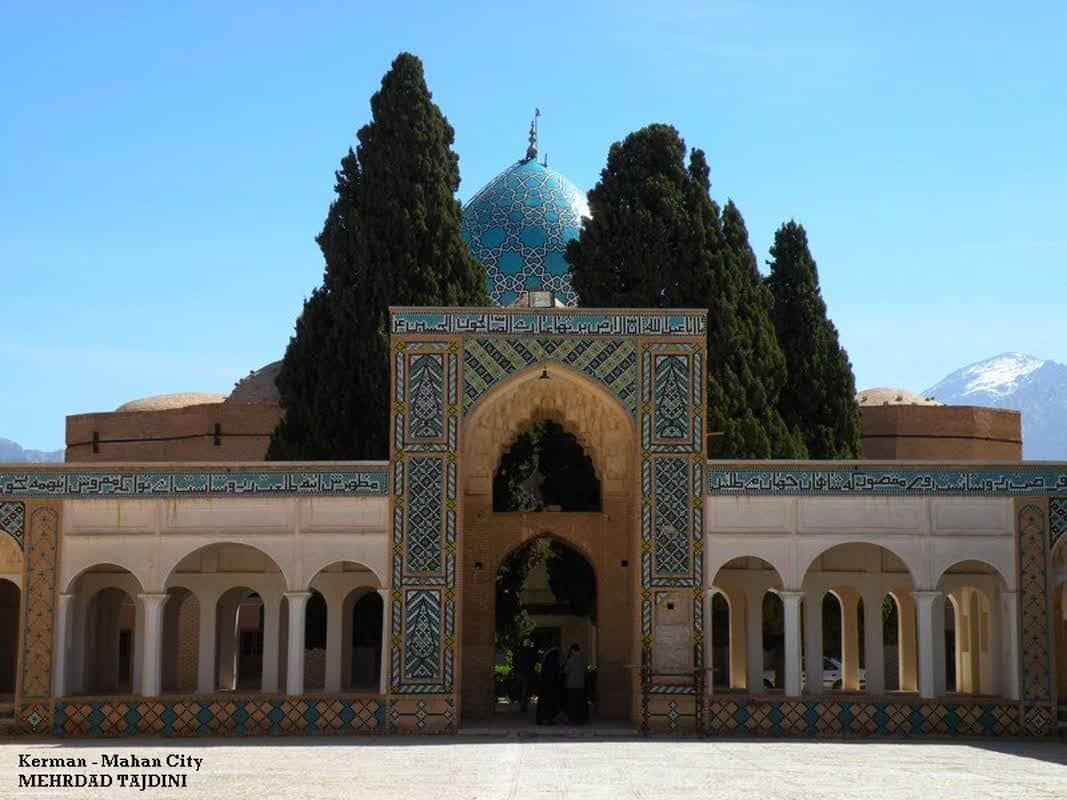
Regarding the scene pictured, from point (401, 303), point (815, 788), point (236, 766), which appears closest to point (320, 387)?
point (401, 303)

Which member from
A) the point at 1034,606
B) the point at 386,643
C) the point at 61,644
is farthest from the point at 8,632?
the point at 1034,606

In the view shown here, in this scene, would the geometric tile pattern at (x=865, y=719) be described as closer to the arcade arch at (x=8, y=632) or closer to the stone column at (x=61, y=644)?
the stone column at (x=61, y=644)

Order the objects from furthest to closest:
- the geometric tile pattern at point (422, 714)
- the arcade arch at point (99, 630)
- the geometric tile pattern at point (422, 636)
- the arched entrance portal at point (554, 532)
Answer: the arched entrance portal at point (554, 532) < the arcade arch at point (99, 630) < the geometric tile pattern at point (422, 636) < the geometric tile pattern at point (422, 714)

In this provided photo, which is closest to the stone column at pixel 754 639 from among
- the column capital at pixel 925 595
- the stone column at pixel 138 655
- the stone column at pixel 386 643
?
the column capital at pixel 925 595

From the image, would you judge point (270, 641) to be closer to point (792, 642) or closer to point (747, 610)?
point (747, 610)

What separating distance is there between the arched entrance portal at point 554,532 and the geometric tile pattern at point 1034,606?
5000 millimetres

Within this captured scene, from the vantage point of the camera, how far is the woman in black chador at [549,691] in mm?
22109

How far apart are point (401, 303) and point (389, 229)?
1314mm

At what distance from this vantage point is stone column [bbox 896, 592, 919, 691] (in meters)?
24.6

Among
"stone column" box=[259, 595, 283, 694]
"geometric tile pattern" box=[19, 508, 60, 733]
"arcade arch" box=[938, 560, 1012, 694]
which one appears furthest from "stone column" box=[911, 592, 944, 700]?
"geometric tile pattern" box=[19, 508, 60, 733]

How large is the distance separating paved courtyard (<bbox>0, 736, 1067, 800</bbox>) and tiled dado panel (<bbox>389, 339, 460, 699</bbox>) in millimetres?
1154

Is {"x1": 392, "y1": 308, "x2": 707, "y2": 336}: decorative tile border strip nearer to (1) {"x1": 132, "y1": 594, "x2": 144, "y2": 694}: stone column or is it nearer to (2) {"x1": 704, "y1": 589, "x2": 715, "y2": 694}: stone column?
(2) {"x1": 704, "y1": 589, "x2": 715, "y2": 694}: stone column

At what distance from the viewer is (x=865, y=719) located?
68.5ft

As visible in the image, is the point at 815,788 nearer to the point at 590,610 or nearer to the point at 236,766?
the point at 236,766
